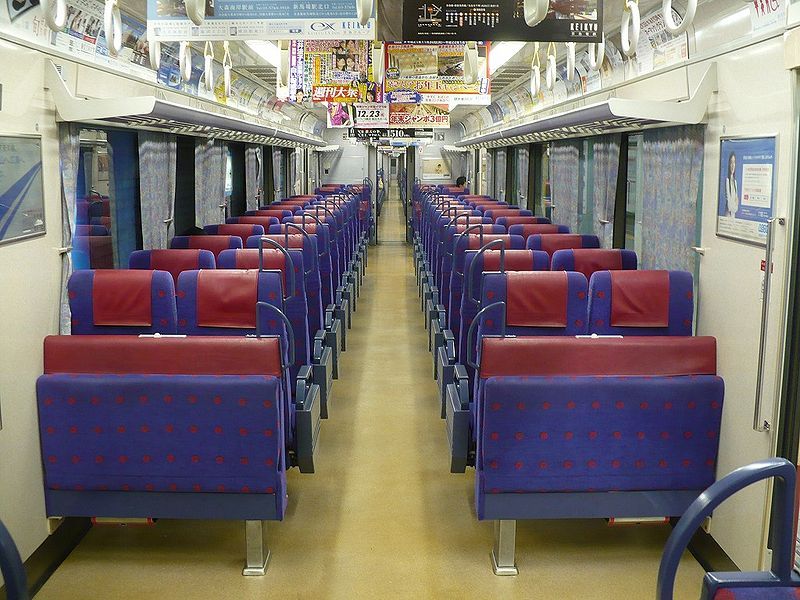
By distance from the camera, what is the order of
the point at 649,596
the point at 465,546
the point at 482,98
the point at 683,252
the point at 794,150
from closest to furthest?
the point at 794,150
the point at 649,596
the point at 465,546
the point at 683,252
the point at 482,98

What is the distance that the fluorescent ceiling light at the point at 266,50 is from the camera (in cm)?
803

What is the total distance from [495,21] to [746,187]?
5.41 feet

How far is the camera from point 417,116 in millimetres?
14836

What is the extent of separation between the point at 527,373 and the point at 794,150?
1469 millimetres

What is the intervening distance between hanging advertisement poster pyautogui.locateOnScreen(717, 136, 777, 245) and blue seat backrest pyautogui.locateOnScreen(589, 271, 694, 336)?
0.38 m

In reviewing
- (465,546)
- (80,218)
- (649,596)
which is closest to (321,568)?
(465,546)

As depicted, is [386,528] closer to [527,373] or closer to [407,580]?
[407,580]

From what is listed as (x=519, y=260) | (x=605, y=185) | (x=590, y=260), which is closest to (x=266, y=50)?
(x=605, y=185)

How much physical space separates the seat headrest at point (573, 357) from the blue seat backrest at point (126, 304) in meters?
1.80

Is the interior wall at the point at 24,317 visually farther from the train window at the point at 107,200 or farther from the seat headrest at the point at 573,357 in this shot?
the seat headrest at the point at 573,357

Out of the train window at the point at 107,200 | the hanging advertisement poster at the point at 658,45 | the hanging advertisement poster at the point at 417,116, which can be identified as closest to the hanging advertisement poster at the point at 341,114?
the hanging advertisement poster at the point at 417,116

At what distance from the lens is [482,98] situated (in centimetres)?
905

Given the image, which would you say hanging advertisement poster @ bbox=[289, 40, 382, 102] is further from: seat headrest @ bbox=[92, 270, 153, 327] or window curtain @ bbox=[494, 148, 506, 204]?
window curtain @ bbox=[494, 148, 506, 204]

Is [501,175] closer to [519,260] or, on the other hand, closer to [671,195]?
[519,260]
